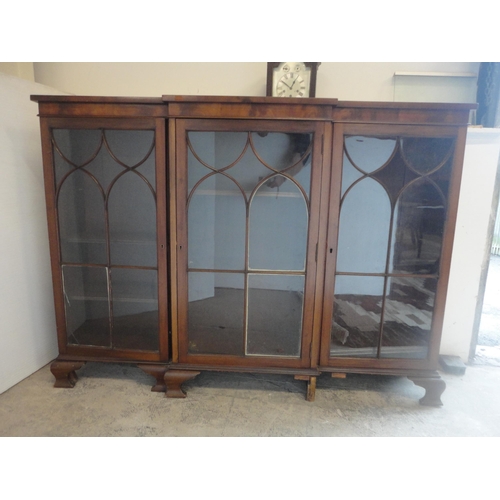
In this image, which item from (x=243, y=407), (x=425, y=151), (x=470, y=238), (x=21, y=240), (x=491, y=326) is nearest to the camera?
(x=425, y=151)

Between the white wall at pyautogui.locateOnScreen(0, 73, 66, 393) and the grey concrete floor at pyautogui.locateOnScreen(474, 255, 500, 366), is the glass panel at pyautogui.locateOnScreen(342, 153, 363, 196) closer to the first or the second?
the grey concrete floor at pyautogui.locateOnScreen(474, 255, 500, 366)

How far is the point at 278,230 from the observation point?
4.55ft

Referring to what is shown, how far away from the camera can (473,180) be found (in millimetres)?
1675

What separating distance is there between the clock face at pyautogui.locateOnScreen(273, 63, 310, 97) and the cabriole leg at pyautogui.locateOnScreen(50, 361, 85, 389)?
1.59 meters

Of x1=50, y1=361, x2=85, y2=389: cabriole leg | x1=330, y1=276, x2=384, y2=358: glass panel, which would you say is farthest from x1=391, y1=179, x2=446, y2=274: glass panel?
x1=50, y1=361, x2=85, y2=389: cabriole leg

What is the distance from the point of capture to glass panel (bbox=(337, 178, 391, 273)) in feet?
4.46

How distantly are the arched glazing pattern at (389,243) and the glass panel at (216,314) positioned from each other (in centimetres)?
43

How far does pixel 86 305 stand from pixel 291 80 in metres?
1.44

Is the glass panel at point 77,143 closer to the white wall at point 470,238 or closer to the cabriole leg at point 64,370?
the cabriole leg at point 64,370

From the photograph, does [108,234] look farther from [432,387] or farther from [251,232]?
[432,387]

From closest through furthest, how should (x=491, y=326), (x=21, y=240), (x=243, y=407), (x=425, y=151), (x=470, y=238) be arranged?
(x=425, y=151)
(x=243, y=407)
(x=21, y=240)
(x=470, y=238)
(x=491, y=326)

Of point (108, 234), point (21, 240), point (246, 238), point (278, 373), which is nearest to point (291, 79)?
point (246, 238)

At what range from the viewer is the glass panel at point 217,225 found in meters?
1.37

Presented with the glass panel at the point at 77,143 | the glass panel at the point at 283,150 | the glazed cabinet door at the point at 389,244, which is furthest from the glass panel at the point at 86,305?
the glazed cabinet door at the point at 389,244
